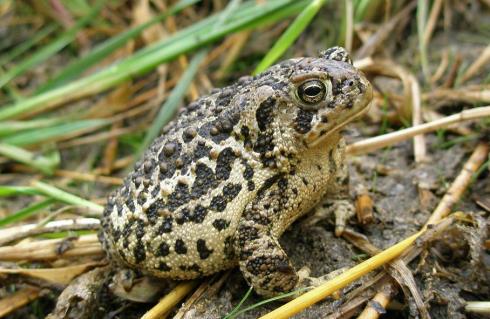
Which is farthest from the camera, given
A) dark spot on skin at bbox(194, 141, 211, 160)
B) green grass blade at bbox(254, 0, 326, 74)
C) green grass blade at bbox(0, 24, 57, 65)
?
green grass blade at bbox(0, 24, 57, 65)

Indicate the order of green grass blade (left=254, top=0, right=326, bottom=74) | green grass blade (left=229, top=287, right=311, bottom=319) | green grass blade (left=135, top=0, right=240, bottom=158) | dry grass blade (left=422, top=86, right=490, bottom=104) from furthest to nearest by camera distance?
green grass blade (left=135, top=0, right=240, bottom=158)
green grass blade (left=254, top=0, right=326, bottom=74)
dry grass blade (left=422, top=86, right=490, bottom=104)
green grass blade (left=229, top=287, right=311, bottom=319)

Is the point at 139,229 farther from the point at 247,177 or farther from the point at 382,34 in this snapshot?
the point at 382,34

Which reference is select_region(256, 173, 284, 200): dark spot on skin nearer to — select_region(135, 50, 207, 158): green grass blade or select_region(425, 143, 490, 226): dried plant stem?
select_region(425, 143, 490, 226): dried plant stem

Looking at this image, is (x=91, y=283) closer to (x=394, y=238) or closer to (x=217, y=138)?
(x=217, y=138)

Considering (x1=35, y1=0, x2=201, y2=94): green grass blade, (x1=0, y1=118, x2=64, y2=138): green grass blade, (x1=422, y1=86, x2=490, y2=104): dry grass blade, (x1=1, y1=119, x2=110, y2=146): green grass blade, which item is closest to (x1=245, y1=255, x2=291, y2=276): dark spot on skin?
(x1=422, y1=86, x2=490, y2=104): dry grass blade

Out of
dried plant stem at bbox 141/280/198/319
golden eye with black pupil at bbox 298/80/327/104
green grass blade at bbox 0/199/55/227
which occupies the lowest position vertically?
dried plant stem at bbox 141/280/198/319

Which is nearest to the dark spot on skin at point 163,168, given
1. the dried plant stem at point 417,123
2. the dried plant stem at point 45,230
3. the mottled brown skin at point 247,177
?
the mottled brown skin at point 247,177
